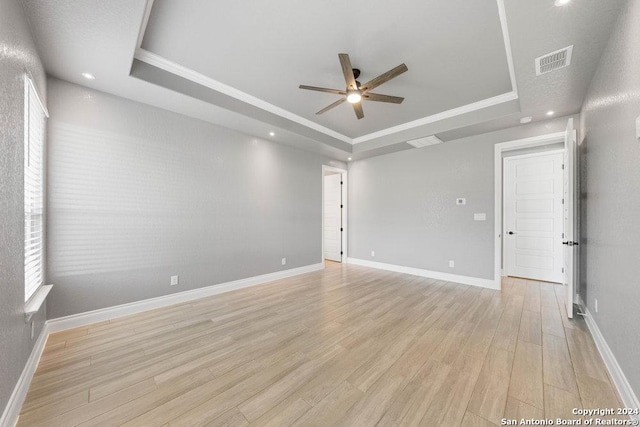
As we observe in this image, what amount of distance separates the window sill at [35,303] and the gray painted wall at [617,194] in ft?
13.0

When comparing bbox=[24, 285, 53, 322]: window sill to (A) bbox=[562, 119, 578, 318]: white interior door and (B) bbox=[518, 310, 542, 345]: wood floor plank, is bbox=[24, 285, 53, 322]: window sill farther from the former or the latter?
(A) bbox=[562, 119, 578, 318]: white interior door

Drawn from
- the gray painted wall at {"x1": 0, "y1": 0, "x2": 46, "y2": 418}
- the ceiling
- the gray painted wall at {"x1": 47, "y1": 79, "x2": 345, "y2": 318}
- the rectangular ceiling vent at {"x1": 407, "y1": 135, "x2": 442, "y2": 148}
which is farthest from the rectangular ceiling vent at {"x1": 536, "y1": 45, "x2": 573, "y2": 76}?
the gray painted wall at {"x1": 0, "y1": 0, "x2": 46, "y2": 418}

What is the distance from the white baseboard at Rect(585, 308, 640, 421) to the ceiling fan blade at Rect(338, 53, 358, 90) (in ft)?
10.0

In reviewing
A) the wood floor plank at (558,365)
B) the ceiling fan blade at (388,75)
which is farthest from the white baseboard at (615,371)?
the ceiling fan blade at (388,75)

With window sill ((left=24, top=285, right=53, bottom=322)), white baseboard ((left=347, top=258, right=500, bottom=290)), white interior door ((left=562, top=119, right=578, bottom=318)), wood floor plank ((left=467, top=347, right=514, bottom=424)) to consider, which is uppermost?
white interior door ((left=562, top=119, right=578, bottom=318))

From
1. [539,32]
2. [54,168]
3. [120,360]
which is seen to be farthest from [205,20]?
[120,360]

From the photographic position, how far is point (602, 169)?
2174 mm

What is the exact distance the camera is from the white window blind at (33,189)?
184cm

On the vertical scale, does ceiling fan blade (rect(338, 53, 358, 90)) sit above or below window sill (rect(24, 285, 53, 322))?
above

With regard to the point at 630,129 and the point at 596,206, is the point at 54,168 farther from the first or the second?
the point at 596,206

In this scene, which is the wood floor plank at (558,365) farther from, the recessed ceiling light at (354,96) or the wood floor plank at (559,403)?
the recessed ceiling light at (354,96)

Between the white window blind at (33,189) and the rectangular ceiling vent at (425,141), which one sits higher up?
the rectangular ceiling vent at (425,141)

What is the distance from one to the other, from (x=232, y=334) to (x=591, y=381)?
2.96 metres

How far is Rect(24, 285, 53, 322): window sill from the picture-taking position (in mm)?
1731
